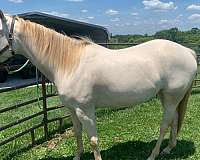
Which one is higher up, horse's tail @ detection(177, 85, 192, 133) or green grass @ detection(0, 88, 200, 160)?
horse's tail @ detection(177, 85, 192, 133)

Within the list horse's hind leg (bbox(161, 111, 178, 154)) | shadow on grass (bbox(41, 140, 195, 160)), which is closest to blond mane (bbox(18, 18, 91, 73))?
shadow on grass (bbox(41, 140, 195, 160))

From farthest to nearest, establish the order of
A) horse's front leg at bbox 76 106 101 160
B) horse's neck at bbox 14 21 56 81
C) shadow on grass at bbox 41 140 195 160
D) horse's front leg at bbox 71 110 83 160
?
shadow on grass at bbox 41 140 195 160
horse's front leg at bbox 71 110 83 160
horse's front leg at bbox 76 106 101 160
horse's neck at bbox 14 21 56 81

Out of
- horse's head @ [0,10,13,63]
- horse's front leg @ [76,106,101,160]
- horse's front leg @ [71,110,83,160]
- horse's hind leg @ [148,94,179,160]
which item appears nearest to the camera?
horse's head @ [0,10,13,63]

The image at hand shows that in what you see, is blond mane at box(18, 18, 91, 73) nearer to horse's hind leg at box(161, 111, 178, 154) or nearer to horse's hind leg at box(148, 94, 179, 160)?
horse's hind leg at box(148, 94, 179, 160)

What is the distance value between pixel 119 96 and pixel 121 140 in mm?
1720

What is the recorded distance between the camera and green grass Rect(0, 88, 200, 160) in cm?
558

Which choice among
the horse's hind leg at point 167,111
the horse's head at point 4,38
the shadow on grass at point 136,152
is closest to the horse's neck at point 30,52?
the horse's head at point 4,38

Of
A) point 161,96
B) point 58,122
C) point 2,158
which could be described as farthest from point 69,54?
point 58,122

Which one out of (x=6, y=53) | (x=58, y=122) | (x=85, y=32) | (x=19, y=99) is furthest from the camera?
(x=85, y=32)

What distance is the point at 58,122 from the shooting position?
7363mm

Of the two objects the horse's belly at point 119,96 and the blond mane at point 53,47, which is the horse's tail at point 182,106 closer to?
the horse's belly at point 119,96

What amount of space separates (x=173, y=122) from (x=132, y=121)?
84.4 inches

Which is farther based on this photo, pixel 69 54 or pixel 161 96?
pixel 161 96

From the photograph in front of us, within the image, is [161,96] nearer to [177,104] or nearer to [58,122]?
[177,104]
